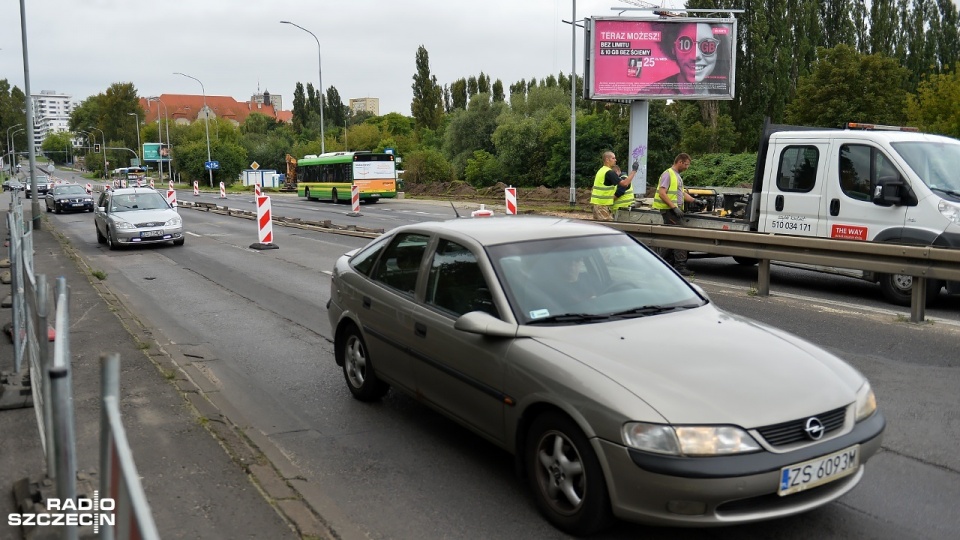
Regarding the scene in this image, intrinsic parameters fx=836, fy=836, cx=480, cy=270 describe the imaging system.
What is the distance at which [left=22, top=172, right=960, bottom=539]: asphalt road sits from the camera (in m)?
4.32

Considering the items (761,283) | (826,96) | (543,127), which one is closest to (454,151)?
(543,127)

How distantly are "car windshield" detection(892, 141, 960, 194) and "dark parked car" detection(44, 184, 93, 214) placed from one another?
1561 inches

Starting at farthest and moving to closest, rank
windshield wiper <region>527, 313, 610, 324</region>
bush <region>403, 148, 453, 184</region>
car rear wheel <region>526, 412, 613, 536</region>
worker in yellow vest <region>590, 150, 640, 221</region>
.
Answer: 1. bush <region>403, 148, 453, 184</region>
2. worker in yellow vest <region>590, 150, 640, 221</region>
3. windshield wiper <region>527, 313, 610, 324</region>
4. car rear wheel <region>526, 412, 613, 536</region>

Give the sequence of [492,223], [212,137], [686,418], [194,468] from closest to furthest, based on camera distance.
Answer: [686,418], [194,468], [492,223], [212,137]

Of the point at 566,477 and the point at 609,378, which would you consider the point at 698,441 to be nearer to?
the point at 609,378

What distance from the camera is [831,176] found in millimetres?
10828

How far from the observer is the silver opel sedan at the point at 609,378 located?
145 inches

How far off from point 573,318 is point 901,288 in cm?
709

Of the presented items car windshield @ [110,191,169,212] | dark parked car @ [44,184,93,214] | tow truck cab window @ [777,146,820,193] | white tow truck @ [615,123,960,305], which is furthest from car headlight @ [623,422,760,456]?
dark parked car @ [44,184,93,214]

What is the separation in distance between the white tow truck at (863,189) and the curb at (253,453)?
781 centimetres

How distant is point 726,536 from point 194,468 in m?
3.02

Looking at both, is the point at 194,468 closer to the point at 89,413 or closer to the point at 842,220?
the point at 89,413

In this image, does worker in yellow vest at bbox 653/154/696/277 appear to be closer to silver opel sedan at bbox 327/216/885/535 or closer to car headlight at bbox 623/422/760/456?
silver opel sedan at bbox 327/216/885/535

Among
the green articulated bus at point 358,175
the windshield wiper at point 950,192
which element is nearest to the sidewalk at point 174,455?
the windshield wiper at point 950,192
